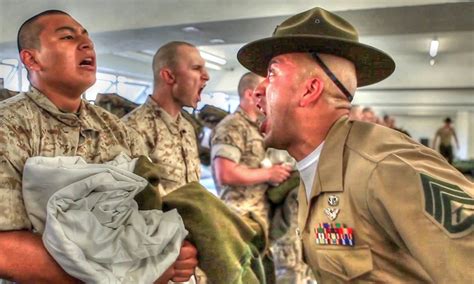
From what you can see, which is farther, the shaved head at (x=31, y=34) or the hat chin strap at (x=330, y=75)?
the shaved head at (x=31, y=34)

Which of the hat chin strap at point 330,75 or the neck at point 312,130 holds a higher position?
the hat chin strap at point 330,75

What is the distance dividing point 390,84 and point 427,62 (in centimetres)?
87

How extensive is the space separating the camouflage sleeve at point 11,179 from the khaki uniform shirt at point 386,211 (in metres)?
0.70

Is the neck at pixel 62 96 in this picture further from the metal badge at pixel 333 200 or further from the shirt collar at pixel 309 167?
the metal badge at pixel 333 200

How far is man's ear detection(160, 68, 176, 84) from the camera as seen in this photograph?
2.39 m

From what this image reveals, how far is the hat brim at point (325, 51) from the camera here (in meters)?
1.19

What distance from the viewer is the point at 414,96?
42.1 ft

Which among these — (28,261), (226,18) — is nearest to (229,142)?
(28,261)

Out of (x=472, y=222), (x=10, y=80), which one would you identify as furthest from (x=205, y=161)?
(x=472, y=222)

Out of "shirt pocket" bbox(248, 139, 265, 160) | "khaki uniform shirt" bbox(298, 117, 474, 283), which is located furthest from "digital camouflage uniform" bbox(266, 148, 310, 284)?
"khaki uniform shirt" bbox(298, 117, 474, 283)

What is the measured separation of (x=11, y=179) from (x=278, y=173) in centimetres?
190

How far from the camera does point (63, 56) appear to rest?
1470 millimetres

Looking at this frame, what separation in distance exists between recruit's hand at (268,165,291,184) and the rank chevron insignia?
2007 mm

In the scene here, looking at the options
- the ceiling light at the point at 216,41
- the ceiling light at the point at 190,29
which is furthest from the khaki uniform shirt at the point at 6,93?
the ceiling light at the point at 216,41
